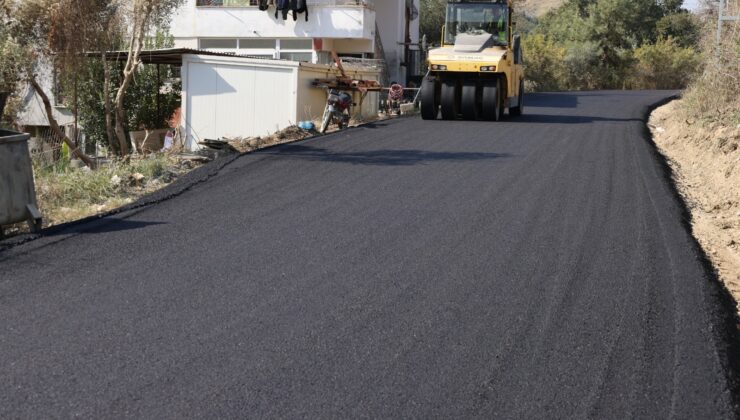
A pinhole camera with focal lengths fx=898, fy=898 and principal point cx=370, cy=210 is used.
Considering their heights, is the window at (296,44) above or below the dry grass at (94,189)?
above

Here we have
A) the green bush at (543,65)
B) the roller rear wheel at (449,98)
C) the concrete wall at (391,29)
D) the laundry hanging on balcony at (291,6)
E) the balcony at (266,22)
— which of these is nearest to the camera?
the roller rear wheel at (449,98)

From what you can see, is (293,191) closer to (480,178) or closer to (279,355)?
(480,178)

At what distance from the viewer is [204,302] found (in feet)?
22.4

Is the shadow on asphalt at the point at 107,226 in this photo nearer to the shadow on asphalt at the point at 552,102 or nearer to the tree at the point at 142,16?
the tree at the point at 142,16

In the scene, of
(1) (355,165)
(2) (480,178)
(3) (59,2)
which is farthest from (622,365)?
(3) (59,2)

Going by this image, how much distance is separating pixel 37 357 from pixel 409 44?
3480 centimetres

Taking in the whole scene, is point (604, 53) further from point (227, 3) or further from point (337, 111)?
point (337, 111)

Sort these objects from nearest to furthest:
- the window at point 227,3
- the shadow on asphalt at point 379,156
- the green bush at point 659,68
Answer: the shadow on asphalt at point 379,156 → the window at point 227,3 → the green bush at point 659,68

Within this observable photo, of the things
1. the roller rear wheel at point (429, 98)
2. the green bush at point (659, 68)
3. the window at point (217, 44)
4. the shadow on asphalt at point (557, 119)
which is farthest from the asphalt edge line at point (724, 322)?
the green bush at point (659, 68)

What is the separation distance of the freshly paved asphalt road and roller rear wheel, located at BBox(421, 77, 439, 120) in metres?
11.1

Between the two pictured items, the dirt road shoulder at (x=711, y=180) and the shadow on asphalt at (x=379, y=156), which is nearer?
the dirt road shoulder at (x=711, y=180)

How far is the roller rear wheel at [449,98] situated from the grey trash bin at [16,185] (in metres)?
14.7

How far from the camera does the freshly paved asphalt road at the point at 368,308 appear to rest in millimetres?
5180

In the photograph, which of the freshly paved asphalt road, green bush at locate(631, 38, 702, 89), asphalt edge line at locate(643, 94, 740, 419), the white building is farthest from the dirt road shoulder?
green bush at locate(631, 38, 702, 89)
